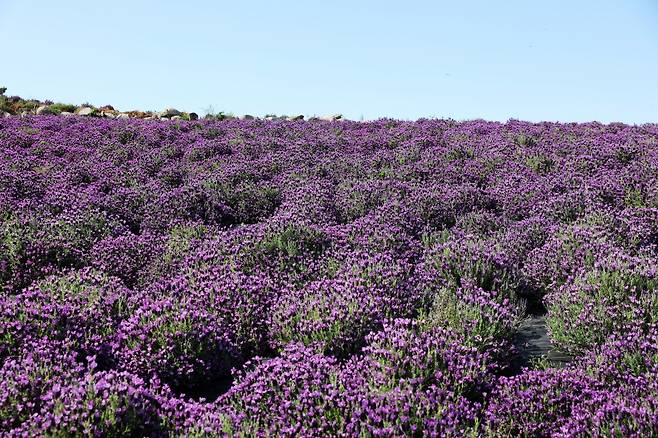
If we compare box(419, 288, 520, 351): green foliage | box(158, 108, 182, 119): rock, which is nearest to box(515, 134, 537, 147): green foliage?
box(419, 288, 520, 351): green foliage

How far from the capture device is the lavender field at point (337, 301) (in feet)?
12.9

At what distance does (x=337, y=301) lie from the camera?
212 inches

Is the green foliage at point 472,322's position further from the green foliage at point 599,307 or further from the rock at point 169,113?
the rock at point 169,113

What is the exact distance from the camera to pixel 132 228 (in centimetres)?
950

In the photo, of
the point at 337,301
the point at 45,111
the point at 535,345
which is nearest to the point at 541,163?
the point at 535,345

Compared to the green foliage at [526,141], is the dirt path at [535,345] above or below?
below

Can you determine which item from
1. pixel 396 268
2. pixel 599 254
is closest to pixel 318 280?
pixel 396 268

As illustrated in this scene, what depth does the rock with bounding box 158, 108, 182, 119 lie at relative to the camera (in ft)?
90.8

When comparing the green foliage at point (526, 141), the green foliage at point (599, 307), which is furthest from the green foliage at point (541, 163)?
the green foliage at point (599, 307)

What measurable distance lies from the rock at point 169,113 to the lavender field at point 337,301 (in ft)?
54.1

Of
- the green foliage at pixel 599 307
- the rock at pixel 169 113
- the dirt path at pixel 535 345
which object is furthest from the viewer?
the rock at pixel 169 113

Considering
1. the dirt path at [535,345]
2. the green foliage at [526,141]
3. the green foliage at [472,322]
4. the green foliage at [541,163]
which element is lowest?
the dirt path at [535,345]

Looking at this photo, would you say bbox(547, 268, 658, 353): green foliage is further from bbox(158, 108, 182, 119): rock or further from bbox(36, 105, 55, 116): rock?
bbox(36, 105, 55, 116): rock

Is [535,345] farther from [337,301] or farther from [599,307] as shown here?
[337,301]
